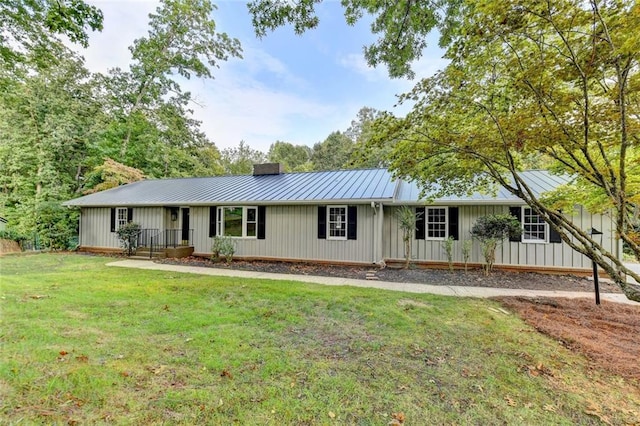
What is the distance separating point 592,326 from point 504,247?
212 inches

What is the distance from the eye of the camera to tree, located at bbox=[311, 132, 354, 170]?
1234 inches

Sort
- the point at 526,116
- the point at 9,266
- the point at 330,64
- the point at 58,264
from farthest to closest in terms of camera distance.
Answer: the point at 330,64
the point at 58,264
the point at 9,266
the point at 526,116

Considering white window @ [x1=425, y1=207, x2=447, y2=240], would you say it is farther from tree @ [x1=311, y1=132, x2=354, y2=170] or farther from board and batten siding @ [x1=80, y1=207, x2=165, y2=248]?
tree @ [x1=311, y1=132, x2=354, y2=170]

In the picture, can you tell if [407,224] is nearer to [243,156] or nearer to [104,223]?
[104,223]

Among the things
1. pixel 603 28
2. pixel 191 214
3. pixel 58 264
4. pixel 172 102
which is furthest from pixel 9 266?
pixel 172 102

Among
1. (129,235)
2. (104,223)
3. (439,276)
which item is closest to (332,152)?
(104,223)

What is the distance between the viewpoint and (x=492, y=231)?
8.95 m

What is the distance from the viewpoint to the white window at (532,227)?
31.1ft

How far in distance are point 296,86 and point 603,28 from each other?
54.5ft

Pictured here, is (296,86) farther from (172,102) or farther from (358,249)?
(358,249)

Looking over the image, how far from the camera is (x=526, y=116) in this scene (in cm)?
378

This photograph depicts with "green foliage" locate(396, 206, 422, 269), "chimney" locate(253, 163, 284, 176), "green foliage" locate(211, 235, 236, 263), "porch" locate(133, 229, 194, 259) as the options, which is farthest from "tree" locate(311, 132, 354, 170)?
"green foliage" locate(211, 235, 236, 263)

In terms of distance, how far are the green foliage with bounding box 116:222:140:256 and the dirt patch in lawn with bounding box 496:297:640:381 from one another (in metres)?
13.8

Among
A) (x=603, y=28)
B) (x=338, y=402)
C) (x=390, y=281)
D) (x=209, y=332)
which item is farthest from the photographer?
(x=390, y=281)
